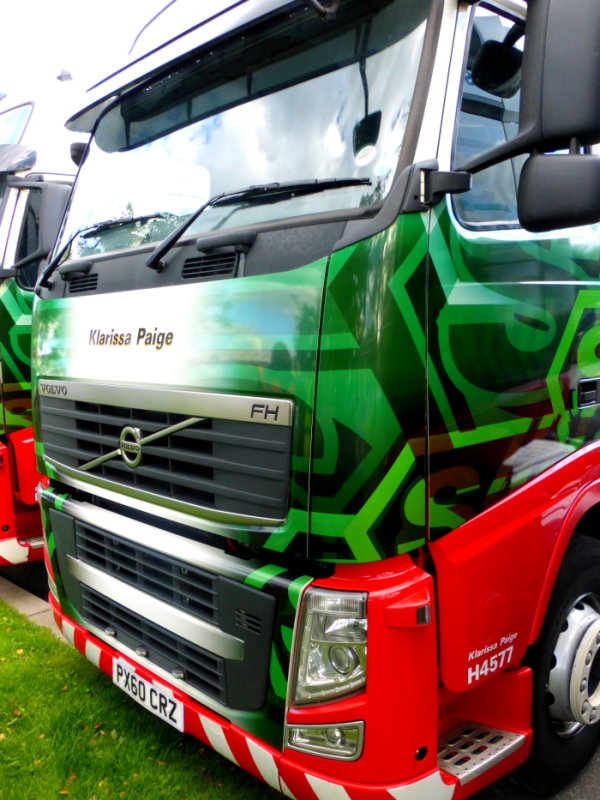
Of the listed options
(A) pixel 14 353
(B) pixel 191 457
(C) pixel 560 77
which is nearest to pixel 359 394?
(B) pixel 191 457

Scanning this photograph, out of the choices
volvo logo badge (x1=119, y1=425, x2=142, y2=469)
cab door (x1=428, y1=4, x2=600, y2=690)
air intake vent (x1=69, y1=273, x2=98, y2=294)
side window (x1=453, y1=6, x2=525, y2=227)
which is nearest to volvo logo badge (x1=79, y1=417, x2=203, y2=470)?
volvo logo badge (x1=119, y1=425, x2=142, y2=469)

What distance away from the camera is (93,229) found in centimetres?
300

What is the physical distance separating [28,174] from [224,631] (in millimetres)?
3458

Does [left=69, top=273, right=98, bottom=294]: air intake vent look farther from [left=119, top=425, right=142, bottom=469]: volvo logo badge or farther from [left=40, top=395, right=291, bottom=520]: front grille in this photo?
[left=119, top=425, right=142, bottom=469]: volvo logo badge

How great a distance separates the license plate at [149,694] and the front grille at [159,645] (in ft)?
0.27

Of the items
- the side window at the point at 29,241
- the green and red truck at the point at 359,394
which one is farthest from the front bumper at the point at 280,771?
the side window at the point at 29,241

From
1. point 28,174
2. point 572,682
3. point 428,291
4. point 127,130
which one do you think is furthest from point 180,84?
point 572,682

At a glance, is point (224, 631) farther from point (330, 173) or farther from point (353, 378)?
point (330, 173)

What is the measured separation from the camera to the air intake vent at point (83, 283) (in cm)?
282

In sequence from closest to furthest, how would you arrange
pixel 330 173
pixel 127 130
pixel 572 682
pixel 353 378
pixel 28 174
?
pixel 353 378 < pixel 330 173 < pixel 572 682 < pixel 127 130 < pixel 28 174

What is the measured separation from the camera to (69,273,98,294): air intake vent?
111 inches

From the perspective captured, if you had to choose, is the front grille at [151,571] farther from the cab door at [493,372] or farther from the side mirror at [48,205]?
the side mirror at [48,205]

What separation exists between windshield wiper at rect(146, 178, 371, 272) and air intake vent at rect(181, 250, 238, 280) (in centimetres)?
10

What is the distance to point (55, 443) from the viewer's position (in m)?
3.06
